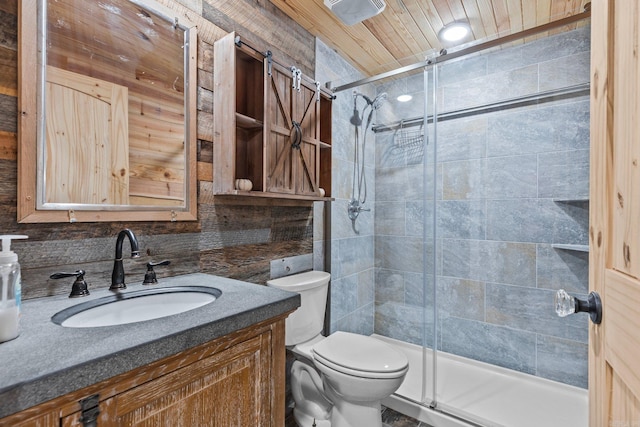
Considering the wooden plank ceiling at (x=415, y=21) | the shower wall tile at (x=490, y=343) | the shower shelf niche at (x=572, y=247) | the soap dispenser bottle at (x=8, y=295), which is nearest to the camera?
the soap dispenser bottle at (x=8, y=295)

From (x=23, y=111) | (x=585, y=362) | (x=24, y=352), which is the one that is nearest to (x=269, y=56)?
(x=23, y=111)

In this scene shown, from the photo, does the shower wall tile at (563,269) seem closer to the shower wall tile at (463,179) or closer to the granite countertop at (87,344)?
the shower wall tile at (463,179)

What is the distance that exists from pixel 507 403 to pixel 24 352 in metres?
2.24

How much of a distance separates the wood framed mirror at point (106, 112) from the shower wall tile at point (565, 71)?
2.18 m

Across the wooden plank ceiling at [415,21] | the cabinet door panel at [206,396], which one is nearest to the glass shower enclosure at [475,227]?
the wooden plank ceiling at [415,21]

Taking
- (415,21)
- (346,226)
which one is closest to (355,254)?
(346,226)

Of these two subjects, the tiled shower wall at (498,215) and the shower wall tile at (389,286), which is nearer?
the tiled shower wall at (498,215)

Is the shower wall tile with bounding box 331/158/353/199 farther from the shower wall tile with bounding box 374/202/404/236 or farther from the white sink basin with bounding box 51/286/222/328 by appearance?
the white sink basin with bounding box 51/286/222/328

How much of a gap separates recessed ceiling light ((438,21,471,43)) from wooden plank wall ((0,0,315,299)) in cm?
87

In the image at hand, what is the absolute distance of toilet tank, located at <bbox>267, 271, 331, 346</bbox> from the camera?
1.65 meters

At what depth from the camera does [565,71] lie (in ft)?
6.61

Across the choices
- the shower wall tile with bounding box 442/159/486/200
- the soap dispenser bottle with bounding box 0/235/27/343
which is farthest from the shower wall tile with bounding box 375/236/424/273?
the soap dispenser bottle with bounding box 0/235/27/343

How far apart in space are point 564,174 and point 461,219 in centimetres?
68

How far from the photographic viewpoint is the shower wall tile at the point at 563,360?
6.35 feet
